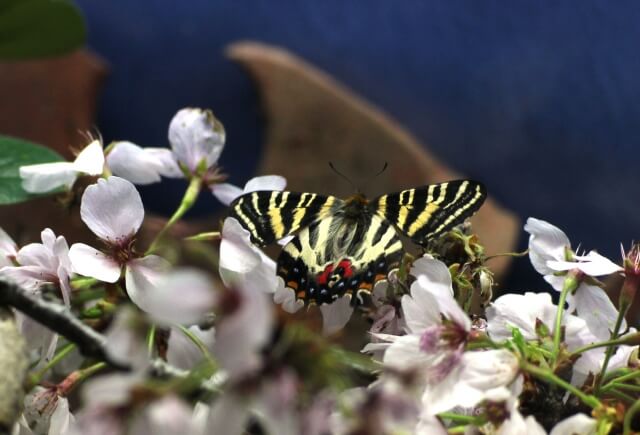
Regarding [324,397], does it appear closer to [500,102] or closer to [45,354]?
[45,354]

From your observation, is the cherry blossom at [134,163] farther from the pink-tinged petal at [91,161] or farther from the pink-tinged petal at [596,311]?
the pink-tinged petal at [596,311]

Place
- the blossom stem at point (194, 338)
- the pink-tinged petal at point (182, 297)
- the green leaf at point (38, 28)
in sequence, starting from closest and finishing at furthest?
the pink-tinged petal at point (182, 297) < the blossom stem at point (194, 338) < the green leaf at point (38, 28)

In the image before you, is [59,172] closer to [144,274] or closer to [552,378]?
[144,274]

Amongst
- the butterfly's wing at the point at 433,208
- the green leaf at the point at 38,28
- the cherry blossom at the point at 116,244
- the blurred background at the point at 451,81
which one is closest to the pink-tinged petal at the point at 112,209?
the cherry blossom at the point at 116,244

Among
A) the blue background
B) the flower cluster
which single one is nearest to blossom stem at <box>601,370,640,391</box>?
the flower cluster

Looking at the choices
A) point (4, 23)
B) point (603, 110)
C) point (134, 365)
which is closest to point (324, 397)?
point (134, 365)

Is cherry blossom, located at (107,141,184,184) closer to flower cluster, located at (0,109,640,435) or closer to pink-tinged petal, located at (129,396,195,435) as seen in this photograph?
flower cluster, located at (0,109,640,435)

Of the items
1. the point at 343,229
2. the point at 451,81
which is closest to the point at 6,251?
the point at 343,229

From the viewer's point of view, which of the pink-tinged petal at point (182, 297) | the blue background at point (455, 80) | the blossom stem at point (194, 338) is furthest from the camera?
A: the blue background at point (455, 80)
